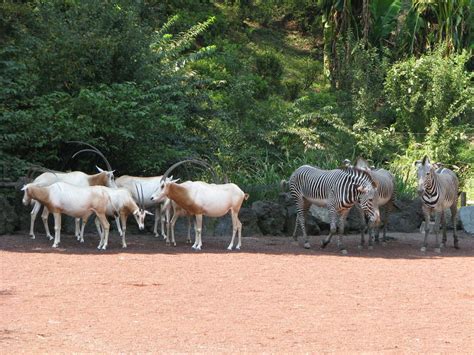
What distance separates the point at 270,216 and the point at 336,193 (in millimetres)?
2529

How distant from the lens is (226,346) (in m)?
8.11

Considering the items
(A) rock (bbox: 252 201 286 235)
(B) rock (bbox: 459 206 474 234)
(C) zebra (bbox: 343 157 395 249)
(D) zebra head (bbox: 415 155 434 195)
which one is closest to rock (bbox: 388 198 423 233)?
(B) rock (bbox: 459 206 474 234)

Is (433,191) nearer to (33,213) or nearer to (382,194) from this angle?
(382,194)

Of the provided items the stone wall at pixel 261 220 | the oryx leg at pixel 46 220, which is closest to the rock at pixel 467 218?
the stone wall at pixel 261 220

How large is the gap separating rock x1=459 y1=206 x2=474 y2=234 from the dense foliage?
2205mm

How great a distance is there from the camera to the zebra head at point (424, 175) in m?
16.1

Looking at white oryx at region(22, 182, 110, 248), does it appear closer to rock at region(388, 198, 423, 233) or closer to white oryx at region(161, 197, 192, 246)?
white oryx at region(161, 197, 192, 246)

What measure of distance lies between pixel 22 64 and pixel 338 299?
9456 mm

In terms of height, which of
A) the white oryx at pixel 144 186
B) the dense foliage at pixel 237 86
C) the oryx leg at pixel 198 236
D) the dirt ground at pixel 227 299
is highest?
the dense foliage at pixel 237 86

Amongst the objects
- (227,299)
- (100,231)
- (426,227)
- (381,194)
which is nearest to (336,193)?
(381,194)

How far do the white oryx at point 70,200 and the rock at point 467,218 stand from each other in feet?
28.7

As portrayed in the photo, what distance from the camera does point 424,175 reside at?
16.2 m

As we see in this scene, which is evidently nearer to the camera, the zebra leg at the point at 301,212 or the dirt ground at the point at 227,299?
the dirt ground at the point at 227,299

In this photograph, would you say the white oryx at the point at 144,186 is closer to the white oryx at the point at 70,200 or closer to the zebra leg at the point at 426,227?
the white oryx at the point at 70,200
